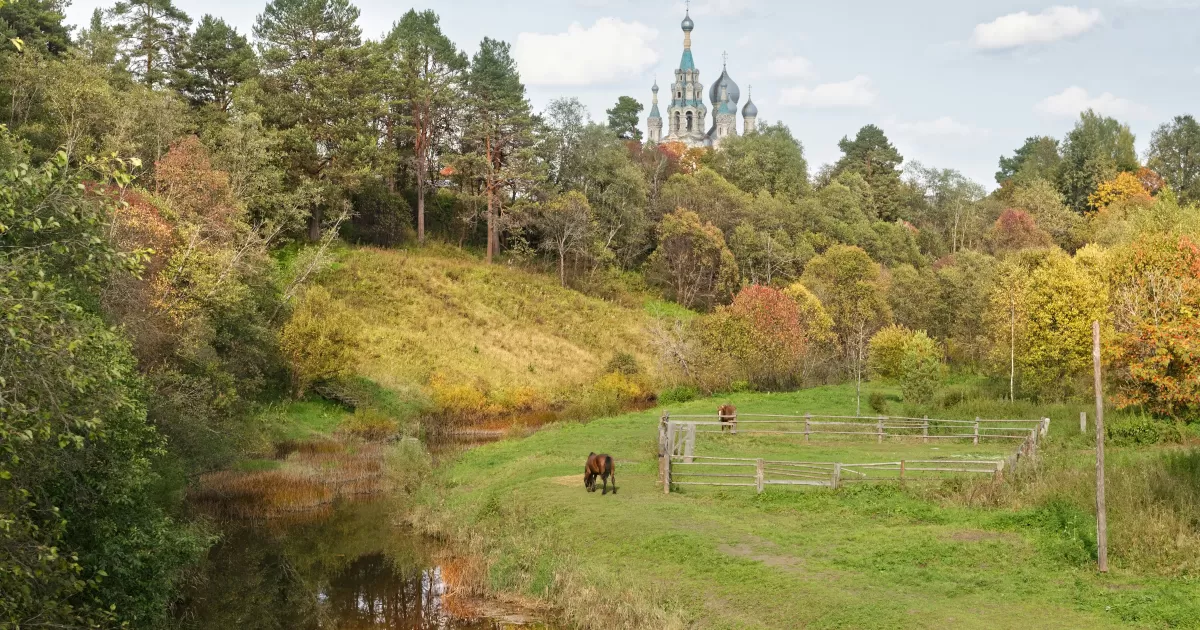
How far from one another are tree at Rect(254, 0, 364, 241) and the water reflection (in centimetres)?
3954

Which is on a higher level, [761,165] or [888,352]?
[761,165]

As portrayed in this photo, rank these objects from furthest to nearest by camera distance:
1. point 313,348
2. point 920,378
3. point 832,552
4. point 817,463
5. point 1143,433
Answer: point 920,378, point 313,348, point 1143,433, point 817,463, point 832,552

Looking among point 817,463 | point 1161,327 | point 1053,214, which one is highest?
point 1053,214

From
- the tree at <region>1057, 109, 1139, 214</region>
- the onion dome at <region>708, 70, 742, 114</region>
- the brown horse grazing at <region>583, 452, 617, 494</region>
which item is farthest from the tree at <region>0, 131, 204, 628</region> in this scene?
the onion dome at <region>708, 70, 742, 114</region>

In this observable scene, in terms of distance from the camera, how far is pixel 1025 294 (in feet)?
162

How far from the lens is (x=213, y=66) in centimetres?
6950

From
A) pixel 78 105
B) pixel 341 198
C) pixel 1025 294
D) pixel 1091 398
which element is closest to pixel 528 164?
pixel 341 198

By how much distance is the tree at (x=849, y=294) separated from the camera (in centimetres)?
7212

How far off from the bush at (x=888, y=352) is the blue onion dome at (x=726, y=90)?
140 m

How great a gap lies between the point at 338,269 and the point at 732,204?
4098 cm

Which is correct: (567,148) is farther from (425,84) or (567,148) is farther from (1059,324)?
(1059,324)

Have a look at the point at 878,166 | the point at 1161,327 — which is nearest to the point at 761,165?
the point at 878,166

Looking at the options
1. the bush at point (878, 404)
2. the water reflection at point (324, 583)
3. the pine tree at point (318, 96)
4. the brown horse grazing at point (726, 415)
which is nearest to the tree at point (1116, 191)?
the bush at point (878, 404)

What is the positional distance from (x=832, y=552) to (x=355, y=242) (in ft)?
197
